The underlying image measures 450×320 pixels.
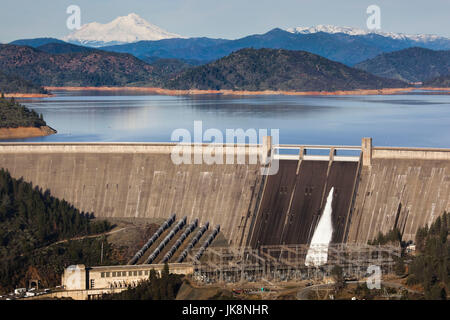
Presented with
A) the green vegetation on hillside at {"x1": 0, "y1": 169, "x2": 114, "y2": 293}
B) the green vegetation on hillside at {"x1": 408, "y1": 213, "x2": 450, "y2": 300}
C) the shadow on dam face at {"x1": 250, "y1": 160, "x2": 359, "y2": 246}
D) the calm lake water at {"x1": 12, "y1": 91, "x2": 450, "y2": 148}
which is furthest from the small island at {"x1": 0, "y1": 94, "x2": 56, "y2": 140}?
the green vegetation on hillside at {"x1": 408, "y1": 213, "x2": 450, "y2": 300}

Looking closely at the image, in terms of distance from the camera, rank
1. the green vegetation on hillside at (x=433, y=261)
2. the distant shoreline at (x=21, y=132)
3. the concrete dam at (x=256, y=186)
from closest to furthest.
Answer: the green vegetation on hillside at (x=433, y=261) < the concrete dam at (x=256, y=186) < the distant shoreline at (x=21, y=132)

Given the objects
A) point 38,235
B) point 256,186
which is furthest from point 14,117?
point 256,186

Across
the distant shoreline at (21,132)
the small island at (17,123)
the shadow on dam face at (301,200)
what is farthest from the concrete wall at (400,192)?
the small island at (17,123)

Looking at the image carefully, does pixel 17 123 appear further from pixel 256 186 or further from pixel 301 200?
pixel 301 200

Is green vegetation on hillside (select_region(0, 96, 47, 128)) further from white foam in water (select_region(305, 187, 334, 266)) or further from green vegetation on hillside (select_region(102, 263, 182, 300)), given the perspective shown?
green vegetation on hillside (select_region(102, 263, 182, 300))

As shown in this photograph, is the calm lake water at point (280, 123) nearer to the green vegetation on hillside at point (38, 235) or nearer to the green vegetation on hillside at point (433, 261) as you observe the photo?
the green vegetation on hillside at point (433, 261)
